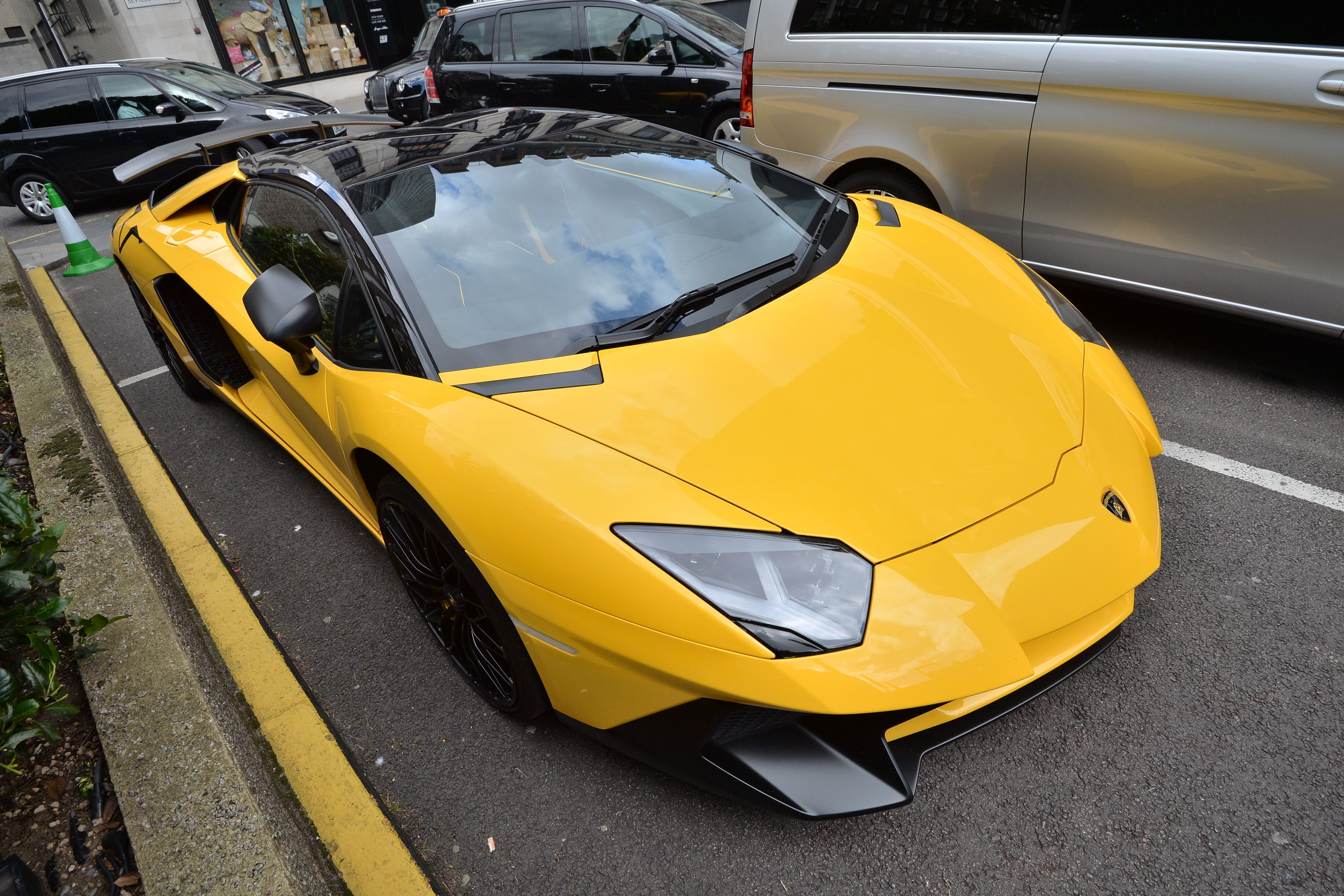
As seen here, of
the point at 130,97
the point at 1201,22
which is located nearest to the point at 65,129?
the point at 130,97

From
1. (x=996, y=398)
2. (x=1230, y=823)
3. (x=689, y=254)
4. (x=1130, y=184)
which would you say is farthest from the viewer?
(x=1130, y=184)

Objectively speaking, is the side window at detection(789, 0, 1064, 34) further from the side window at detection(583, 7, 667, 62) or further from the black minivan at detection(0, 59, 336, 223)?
the black minivan at detection(0, 59, 336, 223)

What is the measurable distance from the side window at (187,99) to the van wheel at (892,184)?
25.3 ft

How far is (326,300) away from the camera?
239cm

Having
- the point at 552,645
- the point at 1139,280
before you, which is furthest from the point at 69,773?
the point at 1139,280

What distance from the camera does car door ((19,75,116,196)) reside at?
8484mm

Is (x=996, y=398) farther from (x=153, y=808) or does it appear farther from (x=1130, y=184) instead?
(x=153, y=808)

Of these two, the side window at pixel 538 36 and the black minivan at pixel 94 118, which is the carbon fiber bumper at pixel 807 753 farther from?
the black minivan at pixel 94 118

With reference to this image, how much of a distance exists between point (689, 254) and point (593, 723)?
1.32 meters

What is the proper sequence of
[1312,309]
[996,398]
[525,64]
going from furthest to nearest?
1. [525,64]
2. [1312,309]
3. [996,398]

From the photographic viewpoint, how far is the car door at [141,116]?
27.9 ft

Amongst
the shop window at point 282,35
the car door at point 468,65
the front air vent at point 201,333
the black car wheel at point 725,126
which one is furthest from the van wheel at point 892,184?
the shop window at point 282,35

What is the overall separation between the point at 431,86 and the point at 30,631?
22.8 feet

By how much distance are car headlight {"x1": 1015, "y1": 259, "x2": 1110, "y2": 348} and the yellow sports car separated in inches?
0.9
